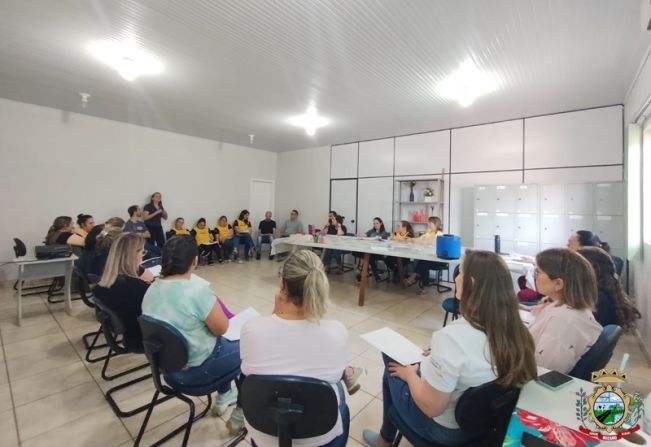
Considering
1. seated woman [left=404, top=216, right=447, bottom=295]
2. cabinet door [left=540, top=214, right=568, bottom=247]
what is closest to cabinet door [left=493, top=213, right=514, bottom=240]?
cabinet door [left=540, top=214, right=568, bottom=247]

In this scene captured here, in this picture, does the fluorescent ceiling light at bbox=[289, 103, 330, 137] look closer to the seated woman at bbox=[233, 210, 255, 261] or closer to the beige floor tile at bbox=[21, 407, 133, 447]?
the seated woman at bbox=[233, 210, 255, 261]

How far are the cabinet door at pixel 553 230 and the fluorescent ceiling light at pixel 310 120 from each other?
4016 mm

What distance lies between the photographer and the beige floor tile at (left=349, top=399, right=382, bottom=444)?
1889 mm

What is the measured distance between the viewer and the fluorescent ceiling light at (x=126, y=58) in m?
3.10

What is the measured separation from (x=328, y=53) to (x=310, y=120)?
2.43 m

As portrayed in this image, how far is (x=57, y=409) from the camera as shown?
2.03 meters

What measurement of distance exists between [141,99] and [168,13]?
2633 millimetres

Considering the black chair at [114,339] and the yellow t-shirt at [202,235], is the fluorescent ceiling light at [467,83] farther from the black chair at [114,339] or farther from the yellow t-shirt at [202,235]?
the yellow t-shirt at [202,235]

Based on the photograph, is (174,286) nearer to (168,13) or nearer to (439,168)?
(168,13)

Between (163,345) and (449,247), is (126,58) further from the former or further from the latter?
(449,247)

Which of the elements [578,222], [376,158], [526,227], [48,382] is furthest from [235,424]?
[376,158]

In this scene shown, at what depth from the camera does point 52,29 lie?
2.84m

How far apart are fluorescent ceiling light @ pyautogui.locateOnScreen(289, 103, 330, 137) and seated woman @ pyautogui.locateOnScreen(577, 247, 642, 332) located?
4187 mm

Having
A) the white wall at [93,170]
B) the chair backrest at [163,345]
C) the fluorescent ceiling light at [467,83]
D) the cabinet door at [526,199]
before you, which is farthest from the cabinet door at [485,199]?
the white wall at [93,170]
